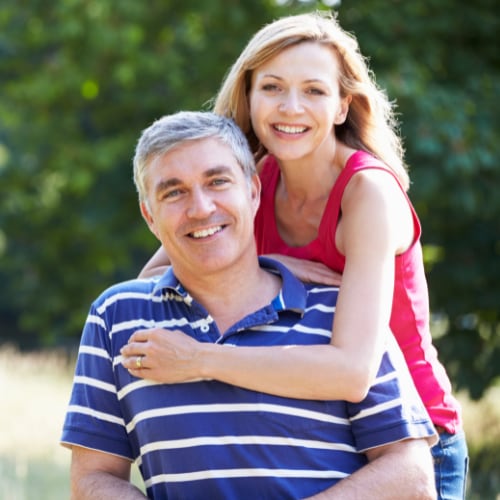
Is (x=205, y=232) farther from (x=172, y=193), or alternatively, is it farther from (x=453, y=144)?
(x=453, y=144)

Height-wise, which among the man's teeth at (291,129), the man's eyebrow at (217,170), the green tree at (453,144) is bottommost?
the man's eyebrow at (217,170)

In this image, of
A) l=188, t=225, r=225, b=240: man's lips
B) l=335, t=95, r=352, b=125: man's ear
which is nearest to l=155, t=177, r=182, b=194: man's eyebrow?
l=188, t=225, r=225, b=240: man's lips

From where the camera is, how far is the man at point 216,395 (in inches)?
96.0

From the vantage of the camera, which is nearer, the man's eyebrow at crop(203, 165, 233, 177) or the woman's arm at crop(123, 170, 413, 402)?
the woman's arm at crop(123, 170, 413, 402)

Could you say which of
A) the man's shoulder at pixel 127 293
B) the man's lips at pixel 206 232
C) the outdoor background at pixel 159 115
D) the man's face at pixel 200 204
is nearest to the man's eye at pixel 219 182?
the man's face at pixel 200 204

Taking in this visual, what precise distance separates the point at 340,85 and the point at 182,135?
2.65 ft

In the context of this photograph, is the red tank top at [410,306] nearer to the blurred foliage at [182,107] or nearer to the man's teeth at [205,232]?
the man's teeth at [205,232]

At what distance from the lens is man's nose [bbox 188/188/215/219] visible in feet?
8.52

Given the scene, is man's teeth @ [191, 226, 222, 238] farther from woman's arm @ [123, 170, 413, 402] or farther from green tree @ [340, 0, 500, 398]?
green tree @ [340, 0, 500, 398]

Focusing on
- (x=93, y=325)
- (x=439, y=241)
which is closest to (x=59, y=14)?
(x=439, y=241)

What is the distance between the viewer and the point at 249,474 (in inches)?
95.8

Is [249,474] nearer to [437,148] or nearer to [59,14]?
[437,148]

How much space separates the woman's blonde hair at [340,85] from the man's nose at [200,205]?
2.33 feet

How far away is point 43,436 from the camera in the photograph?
7281 millimetres
